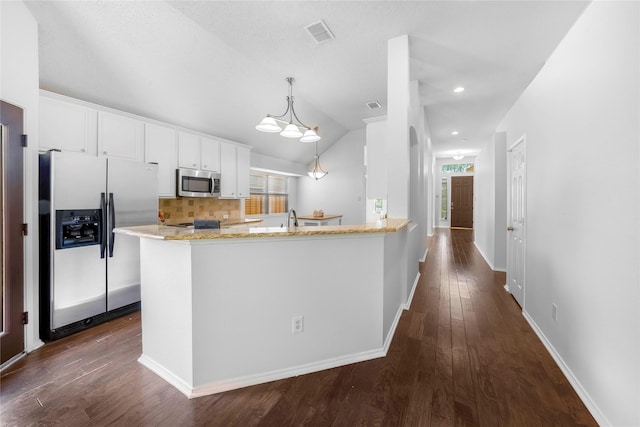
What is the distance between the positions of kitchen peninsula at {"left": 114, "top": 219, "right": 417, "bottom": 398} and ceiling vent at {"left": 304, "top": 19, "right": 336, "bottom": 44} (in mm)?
1943

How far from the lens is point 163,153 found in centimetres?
405

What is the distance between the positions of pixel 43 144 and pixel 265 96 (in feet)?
9.54

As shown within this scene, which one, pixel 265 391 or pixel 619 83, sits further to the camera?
pixel 265 391

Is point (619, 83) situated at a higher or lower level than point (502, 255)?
higher

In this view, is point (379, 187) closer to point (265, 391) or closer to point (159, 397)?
point (265, 391)

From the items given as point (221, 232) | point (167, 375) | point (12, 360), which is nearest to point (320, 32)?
point (221, 232)

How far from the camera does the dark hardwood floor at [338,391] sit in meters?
1.55

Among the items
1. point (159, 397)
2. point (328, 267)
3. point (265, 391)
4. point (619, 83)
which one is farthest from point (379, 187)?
point (159, 397)

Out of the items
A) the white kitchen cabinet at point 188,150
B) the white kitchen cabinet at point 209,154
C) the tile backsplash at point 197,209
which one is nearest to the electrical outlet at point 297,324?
the tile backsplash at point 197,209

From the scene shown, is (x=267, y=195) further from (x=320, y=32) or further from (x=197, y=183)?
(x=320, y=32)

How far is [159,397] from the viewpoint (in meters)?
1.72

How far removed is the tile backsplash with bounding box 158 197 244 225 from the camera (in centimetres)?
443

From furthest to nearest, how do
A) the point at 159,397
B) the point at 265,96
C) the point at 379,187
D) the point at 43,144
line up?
the point at 265,96
the point at 379,187
the point at 43,144
the point at 159,397

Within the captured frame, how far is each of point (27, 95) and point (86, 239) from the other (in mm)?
1329
